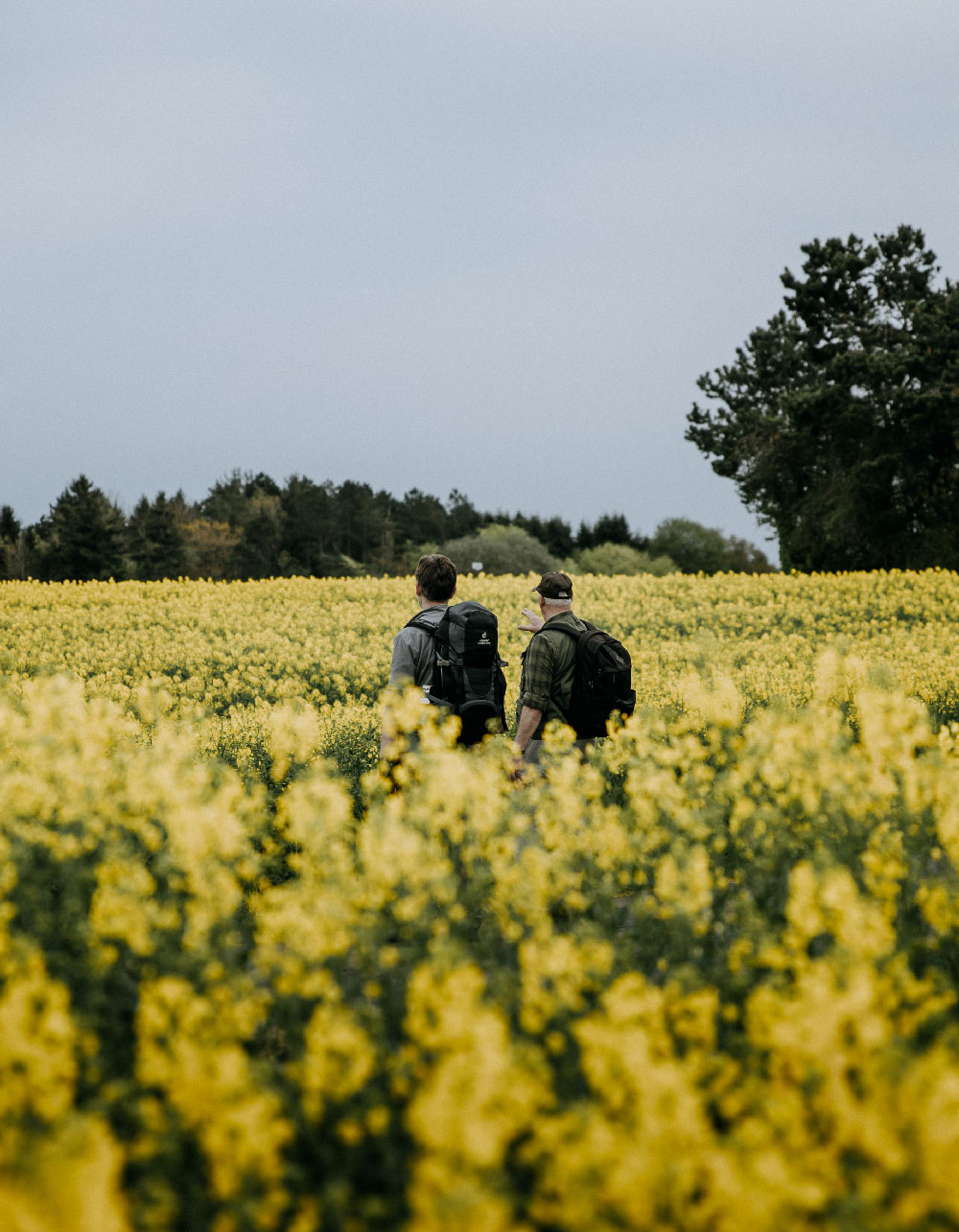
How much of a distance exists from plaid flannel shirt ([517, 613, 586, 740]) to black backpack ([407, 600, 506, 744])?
11.5 inches

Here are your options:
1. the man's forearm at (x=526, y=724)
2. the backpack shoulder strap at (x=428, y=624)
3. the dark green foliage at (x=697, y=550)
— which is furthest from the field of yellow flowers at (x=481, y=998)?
the dark green foliage at (x=697, y=550)

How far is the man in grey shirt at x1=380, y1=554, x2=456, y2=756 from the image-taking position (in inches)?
232

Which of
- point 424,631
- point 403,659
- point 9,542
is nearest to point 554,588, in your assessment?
point 424,631

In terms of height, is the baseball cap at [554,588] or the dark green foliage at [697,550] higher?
the dark green foliage at [697,550]

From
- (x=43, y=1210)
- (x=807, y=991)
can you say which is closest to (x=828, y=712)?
(x=807, y=991)

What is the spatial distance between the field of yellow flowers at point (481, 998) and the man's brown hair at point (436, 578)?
48.1 inches

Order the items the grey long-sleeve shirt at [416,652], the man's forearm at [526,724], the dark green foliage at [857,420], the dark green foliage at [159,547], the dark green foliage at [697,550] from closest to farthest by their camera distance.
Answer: the grey long-sleeve shirt at [416,652] < the man's forearm at [526,724] < the dark green foliage at [857,420] < the dark green foliage at [159,547] < the dark green foliage at [697,550]

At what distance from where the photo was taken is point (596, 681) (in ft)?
20.5

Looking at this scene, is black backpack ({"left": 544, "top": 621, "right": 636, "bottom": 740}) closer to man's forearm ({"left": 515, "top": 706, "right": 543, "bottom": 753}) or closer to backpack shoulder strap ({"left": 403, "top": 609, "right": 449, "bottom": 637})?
man's forearm ({"left": 515, "top": 706, "right": 543, "bottom": 753})

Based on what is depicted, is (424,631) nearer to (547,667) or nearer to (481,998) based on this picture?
(547,667)

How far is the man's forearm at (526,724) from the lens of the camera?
19.8 feet

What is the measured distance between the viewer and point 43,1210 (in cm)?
191

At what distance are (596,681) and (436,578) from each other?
137cm

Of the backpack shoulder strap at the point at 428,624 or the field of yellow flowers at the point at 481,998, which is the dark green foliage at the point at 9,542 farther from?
the field of yellow flowers at the point at 481,998
